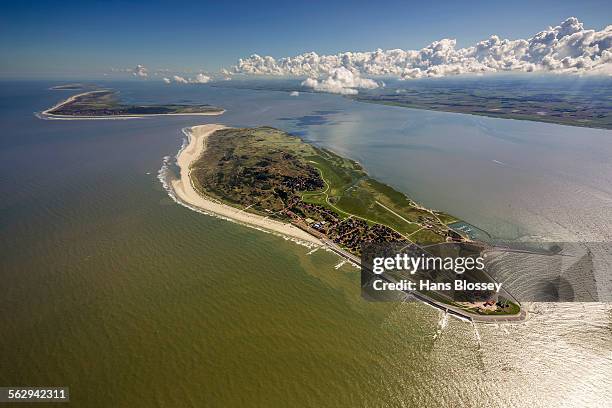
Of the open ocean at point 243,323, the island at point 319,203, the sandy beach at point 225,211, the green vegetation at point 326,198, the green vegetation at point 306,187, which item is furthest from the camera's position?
the green vegetation at point 306,187

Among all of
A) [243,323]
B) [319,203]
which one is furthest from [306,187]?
[243,323]

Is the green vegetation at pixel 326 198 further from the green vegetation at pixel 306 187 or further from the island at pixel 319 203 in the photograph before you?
the island at pixel 319 203

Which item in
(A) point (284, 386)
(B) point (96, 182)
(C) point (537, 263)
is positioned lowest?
(A) point (284, 386)

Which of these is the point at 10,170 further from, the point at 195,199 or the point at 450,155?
the point at 450,155

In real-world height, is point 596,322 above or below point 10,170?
below

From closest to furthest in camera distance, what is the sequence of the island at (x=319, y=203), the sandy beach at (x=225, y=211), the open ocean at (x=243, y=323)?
the open ocean at (x=243, y=323) < the island at (x=319, y=203) < the sandy beach at (x=225, y=211)

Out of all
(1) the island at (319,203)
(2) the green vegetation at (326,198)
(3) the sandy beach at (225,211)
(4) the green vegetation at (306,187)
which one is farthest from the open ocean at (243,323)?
(4) the green vegetation at (306,187)

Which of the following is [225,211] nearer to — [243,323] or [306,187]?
[306,187]

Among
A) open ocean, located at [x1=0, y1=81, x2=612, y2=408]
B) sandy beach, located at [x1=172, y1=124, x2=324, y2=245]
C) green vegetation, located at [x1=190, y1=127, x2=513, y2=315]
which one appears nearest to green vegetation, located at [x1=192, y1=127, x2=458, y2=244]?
green vegetation, located at [x1=190, y1=127, x2=513, y2=315]

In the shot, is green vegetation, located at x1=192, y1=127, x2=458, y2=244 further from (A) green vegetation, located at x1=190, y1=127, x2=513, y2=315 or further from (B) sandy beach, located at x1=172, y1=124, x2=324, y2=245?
(B) sandy beach, located at x1=172, y1=124, x2=324, y2=245

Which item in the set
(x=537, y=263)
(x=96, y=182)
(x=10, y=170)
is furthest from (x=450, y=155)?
(x=10, y=170)
